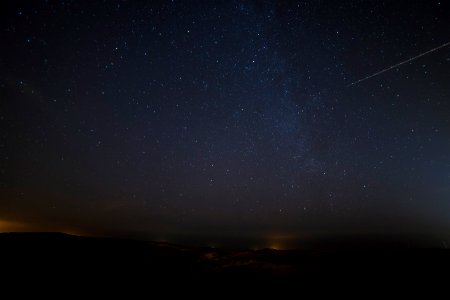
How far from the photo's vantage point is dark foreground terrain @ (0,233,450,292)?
9070mm

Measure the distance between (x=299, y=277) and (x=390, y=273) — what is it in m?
3.28

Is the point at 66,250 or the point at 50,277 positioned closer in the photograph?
the point at 50,277

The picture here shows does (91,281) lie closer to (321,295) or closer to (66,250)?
(66,250)

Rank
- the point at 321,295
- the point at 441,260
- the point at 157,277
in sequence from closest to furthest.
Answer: the point at 321,295, the point at 157,277, the point at 441,260

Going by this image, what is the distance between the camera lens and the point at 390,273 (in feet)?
31.4

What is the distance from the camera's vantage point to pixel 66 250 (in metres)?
13.5

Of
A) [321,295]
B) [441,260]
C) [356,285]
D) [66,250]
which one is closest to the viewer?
[321,295]

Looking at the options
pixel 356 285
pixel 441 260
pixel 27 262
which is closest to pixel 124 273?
pixel 27 262

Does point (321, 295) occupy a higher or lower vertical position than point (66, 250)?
lower

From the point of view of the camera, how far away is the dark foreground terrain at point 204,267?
29.8 ft

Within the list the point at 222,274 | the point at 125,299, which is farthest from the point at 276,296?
the point at 125,299

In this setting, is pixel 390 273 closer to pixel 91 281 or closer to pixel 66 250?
pixel 91 281

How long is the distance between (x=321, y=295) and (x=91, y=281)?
7664 mm

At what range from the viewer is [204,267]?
11047mm
